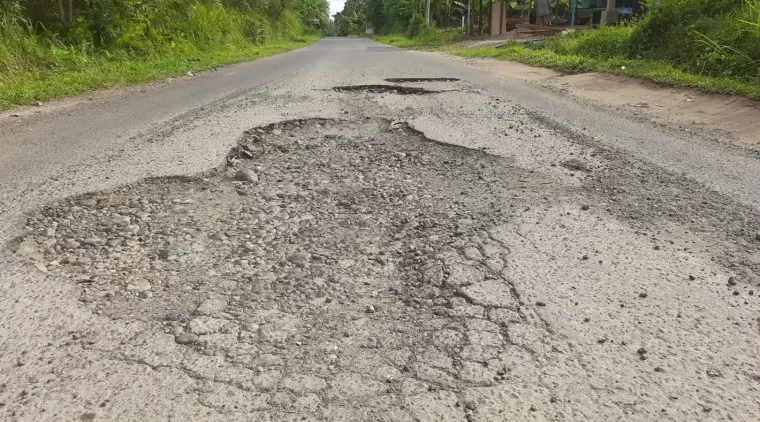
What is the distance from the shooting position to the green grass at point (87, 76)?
6273 mm

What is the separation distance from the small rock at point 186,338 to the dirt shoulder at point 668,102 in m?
4.26

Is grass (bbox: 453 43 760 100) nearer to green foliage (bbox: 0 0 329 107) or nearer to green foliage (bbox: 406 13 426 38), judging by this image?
green foliage (bbox: 0 0 329 107)

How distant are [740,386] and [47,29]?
12.3 metres

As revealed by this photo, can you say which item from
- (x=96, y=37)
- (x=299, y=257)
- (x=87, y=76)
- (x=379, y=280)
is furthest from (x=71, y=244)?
(x=96, y=37)

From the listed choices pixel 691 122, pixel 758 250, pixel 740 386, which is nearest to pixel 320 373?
pixel 740 386

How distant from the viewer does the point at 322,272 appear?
202 centimetres

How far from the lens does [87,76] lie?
7.99 meters

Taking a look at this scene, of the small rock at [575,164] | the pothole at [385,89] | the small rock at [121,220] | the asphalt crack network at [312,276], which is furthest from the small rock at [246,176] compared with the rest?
the pothole at [385,89]

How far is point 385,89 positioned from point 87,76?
4705 millimetres

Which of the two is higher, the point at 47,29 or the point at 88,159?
the point at 47,29

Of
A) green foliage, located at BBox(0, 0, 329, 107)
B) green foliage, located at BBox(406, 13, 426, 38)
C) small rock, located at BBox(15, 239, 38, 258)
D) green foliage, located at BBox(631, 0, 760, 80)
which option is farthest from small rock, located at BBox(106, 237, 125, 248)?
green foliage, located at BBox(406, 13, 426, 38)

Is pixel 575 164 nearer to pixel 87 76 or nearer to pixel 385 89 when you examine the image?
pixel 385 89

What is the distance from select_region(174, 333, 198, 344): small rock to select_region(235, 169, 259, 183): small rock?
62.6 inches

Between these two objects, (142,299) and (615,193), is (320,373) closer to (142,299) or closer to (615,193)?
(142,299)
